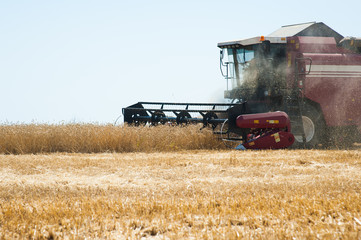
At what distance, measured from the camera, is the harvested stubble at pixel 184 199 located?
3096 mm

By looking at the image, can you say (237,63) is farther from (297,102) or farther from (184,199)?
(184,199)

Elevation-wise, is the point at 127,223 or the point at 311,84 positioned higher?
the point at 311,84

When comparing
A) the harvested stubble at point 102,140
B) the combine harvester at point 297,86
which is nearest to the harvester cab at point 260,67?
the combine harvester at point 297,86

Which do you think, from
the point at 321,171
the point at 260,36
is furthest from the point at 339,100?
the point at 321,171

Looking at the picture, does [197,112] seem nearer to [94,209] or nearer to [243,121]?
[243,121]

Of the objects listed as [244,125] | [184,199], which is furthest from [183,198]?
[244,125]

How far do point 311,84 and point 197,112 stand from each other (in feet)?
9.22

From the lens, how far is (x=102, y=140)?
9609mm

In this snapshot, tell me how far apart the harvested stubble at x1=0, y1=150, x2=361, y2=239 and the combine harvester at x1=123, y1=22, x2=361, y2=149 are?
2736 mm

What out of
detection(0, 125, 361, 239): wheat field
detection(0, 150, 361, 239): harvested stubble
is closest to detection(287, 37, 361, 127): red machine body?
detection(0, 125, 361, 239): wheat field

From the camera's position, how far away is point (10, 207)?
3906mm

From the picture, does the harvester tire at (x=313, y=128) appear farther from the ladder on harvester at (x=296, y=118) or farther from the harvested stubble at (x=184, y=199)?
the harvested stubble at (x=184, y=199)

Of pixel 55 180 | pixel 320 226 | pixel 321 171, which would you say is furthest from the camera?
pixel 321 171

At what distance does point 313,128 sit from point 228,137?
2.17 meters
